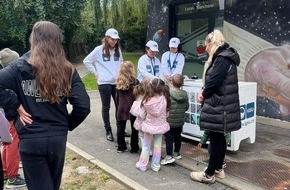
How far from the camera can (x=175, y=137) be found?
16.1ft

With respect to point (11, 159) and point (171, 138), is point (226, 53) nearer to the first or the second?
point (171, 138)

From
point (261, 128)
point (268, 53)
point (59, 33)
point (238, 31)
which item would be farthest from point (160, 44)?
point (59, 33)

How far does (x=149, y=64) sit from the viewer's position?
5555mm

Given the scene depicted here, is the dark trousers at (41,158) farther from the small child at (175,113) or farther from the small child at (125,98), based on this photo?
the small child at (125,98)

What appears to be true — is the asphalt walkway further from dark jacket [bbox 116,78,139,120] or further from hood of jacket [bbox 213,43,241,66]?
hood of jacket [bbox 213,43,241,66]

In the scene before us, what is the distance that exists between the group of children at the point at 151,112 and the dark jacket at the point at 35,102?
1840mm

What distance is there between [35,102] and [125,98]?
2.67 meters

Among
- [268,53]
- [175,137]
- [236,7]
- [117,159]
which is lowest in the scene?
[117,159]

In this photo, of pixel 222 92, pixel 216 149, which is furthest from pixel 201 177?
pixel 222 92

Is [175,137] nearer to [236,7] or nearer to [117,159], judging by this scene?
[117,159]

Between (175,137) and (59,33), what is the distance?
278cm

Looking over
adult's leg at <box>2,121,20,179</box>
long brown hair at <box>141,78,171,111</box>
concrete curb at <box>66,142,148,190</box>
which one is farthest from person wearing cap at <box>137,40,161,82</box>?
adult's leg at <box>2,121,20,179</box>

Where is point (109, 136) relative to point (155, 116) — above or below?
below

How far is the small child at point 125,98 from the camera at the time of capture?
5006 millimetres
